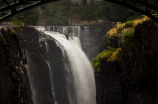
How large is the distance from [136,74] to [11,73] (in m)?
8.07

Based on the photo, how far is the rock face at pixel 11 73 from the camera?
9445 mm

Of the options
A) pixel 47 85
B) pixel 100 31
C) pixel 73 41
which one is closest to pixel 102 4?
pixel 100 31

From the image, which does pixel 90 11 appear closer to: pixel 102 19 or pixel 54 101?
pixel 102 19

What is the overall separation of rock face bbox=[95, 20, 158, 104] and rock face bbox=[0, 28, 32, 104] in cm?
707

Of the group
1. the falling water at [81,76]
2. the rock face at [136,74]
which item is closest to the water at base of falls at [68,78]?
the falling water at [81,76]

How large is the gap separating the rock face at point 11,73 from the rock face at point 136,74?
7068 mm

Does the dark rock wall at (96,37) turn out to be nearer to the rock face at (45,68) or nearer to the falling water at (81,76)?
the falling water at (81,76)

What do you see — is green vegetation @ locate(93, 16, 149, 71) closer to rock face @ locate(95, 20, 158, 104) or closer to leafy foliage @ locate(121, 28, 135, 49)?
leafy foliage @ locate(121, 28, 135, 49)

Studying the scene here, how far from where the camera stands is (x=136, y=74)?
13.6 metres

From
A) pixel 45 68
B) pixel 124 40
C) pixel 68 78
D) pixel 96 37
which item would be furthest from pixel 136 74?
pixel 96 37

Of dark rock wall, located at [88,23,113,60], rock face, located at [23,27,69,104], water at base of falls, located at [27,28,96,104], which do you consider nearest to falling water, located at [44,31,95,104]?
water at base of falls, located at [27,28,96,104]

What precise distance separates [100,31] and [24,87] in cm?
1784

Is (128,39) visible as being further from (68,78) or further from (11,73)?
(68,78)

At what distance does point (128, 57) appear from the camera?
14734mm
